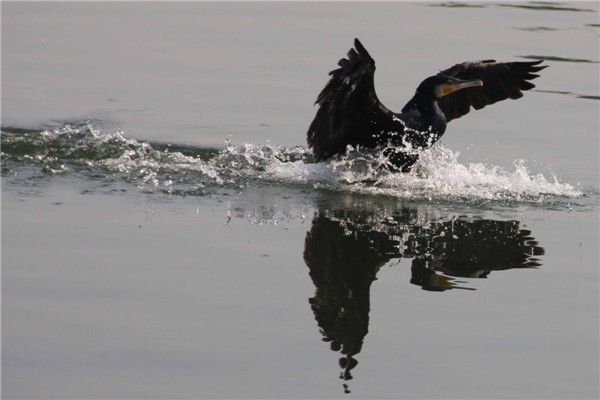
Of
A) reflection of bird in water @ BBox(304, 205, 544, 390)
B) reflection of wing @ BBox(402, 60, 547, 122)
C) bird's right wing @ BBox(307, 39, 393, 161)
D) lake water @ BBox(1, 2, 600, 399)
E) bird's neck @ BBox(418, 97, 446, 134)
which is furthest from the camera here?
reflection of wing @ BBox(402, 60, 547, 122)

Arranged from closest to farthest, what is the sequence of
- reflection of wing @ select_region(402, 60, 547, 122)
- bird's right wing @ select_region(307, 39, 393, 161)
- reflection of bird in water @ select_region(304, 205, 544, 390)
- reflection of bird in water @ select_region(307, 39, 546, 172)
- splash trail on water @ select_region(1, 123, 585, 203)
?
1. reflection of bird in water @ select_region(304, 205, 544, 390)
2. bird's right wing @ select_region(307, 39, 393, 161)
3. reflection of bird in water @ select_region(307, 39, 546, 172)
4. splash trail on water @ select_region(1, 123, 585, 203)
5. reflection of wing @ select_region(402, 60, 547, 122)

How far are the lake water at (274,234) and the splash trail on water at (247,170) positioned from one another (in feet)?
0.09

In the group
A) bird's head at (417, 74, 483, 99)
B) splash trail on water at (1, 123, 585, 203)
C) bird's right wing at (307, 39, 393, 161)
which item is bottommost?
splash trail on water at (1, 123, 585, 203)

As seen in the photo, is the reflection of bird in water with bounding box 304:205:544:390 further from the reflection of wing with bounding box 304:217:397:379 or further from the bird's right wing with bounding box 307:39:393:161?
the bird's right wing with bounding box 307:39:393:161

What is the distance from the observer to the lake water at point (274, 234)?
4625 mm

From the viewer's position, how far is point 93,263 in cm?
580

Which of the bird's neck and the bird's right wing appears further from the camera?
the bird's neck

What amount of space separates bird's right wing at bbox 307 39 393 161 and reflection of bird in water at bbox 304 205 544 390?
83 cm

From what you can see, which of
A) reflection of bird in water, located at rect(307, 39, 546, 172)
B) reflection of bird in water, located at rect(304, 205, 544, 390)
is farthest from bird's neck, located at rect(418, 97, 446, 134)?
reflection of bird in water, located at rect(304, 205, 544, 390)

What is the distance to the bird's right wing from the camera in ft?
23.2

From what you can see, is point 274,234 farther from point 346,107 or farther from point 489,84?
point 489,84

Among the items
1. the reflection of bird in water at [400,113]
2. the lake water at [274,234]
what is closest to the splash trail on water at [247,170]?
the lake water at [274,234]

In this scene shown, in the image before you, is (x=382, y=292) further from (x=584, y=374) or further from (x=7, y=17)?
(x=7, y=17)

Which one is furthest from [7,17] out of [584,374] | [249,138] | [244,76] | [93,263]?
[584,374]
